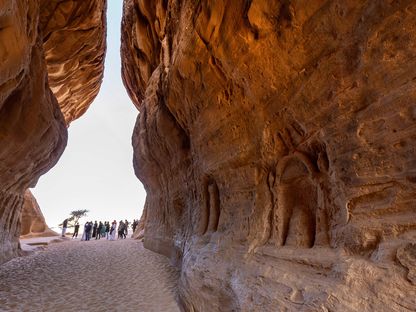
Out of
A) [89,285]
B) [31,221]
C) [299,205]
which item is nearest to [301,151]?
[299,205]

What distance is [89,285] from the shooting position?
6605 millimetres

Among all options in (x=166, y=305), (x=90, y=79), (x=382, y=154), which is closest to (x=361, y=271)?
(x=382, y=154)

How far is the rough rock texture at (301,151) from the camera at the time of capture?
2.30 metres

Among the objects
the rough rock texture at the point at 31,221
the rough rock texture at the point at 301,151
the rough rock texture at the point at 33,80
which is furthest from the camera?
the rough rock texture at the point at 31,221

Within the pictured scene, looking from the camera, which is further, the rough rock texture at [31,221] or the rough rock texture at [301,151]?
the rough rock texture at [31,221]

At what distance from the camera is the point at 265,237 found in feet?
12.8

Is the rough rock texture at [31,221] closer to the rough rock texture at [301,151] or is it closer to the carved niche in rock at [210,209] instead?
the carved niche in rock at [210,209]

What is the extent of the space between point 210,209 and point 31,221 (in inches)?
915

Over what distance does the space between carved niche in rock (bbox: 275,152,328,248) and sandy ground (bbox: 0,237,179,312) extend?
2974 mm

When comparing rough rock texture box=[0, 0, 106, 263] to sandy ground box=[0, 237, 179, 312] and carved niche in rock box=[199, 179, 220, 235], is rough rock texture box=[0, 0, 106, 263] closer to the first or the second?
sandy ground box=[0, 237, 179, 312]

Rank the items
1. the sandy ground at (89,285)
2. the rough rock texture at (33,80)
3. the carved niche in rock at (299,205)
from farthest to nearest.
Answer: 1. the sandy ground at (89,285)
2. the rough rock texture at (33,80)
3. the carved niche in rock at (299,205)

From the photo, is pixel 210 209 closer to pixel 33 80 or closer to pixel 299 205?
pixel 299 205

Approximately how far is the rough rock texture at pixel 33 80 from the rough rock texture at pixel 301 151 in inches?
123

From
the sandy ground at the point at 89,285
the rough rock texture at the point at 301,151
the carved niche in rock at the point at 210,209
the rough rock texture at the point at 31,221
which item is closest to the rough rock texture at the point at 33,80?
the sandy ground at the point at 89,285
